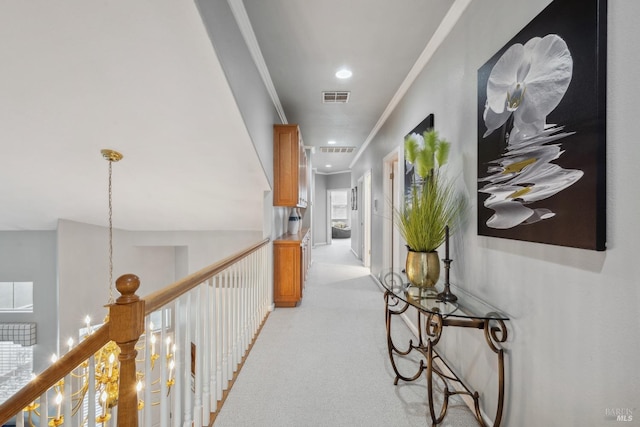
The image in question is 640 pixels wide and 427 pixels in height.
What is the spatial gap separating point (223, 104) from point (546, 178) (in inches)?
80.4

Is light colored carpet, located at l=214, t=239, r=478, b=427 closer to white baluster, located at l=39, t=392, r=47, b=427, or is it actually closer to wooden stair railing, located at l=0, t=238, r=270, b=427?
wooden stair railing, located at l=0, t=238, r=270, b=427

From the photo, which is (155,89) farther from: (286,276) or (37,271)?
(37,271)

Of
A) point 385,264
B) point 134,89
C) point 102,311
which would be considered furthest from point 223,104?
point 102,311

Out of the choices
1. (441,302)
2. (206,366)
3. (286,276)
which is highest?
(441,302)

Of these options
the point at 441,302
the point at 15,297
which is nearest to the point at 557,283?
the point at 441,302

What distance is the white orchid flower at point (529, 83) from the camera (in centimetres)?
115

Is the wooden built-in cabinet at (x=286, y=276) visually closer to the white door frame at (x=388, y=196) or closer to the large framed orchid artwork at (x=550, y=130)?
the white door frame at (x=388, y=196)

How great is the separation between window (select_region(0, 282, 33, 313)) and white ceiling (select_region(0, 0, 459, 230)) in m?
1.13

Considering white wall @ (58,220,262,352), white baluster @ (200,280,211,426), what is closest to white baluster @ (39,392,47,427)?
white baluster @ (200,280,211,426)

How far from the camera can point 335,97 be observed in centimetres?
367

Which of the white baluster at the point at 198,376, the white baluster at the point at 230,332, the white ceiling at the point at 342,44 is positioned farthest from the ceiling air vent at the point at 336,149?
the white baluster at the point at 198,376

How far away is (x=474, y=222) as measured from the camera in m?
1.80

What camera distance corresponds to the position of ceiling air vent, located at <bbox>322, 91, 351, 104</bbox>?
3.55 meters

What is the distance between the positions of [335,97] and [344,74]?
618 millimetres
